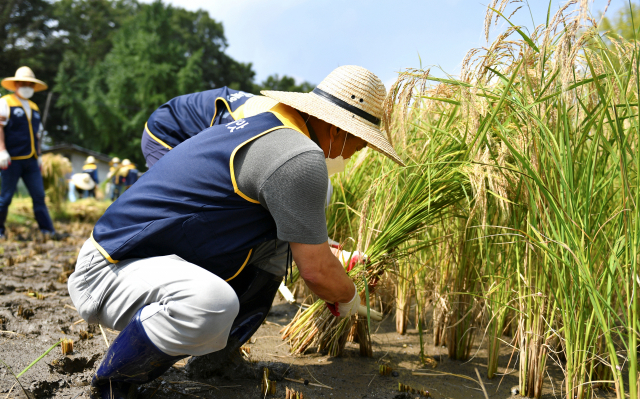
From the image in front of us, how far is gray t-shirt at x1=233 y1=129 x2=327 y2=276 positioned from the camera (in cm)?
133

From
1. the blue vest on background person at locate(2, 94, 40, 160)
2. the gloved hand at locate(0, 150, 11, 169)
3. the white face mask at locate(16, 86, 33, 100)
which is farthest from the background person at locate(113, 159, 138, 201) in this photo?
the gloved hand at locate(0, 150, 11, 169)

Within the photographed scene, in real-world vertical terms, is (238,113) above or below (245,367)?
above

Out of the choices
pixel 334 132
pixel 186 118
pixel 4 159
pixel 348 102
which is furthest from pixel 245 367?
pixel 4 159

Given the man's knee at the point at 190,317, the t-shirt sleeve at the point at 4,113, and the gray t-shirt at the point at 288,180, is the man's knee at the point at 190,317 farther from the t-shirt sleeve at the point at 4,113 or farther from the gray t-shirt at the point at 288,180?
the t-shirt sleeve at the point at 4,113

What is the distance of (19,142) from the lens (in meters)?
4.78

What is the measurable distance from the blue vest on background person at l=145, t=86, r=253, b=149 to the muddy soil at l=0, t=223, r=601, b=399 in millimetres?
1083

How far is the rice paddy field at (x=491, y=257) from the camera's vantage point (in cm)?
136

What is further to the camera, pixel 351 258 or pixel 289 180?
pixel 351 258

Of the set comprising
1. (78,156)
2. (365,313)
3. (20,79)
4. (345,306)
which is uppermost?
(78,156)

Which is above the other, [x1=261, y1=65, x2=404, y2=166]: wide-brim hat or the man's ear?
[x1=261, y1=65, x2=404, y2=166]: wide-brim hat

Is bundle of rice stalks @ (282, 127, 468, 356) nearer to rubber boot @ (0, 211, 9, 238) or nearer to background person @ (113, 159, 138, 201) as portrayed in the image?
rubber boot @ (0, 211, 9, 238)

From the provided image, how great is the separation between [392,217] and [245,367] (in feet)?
2.85

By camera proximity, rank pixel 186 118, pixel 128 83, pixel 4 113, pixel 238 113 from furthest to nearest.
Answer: pixel 128 83 → pixel 4 113 → pixel 186 118 → pixel 238 113

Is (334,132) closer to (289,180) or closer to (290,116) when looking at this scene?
(290,116)
